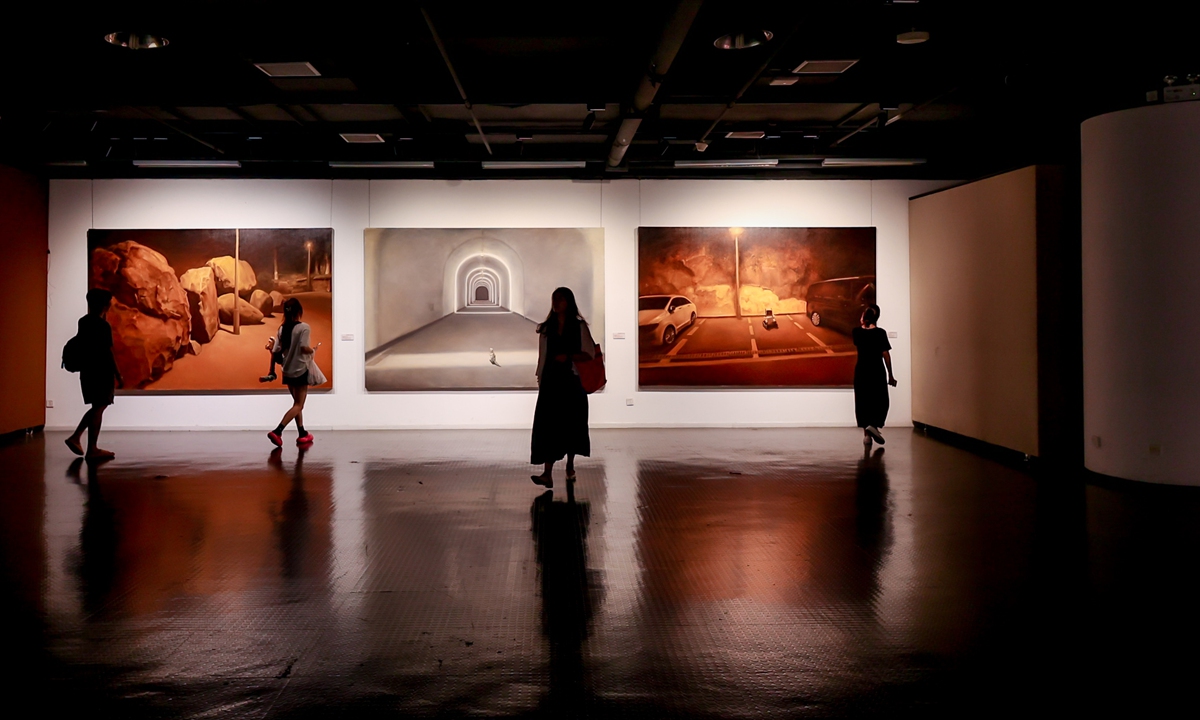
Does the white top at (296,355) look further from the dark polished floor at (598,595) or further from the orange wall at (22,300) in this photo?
the orange wall at (22,300)

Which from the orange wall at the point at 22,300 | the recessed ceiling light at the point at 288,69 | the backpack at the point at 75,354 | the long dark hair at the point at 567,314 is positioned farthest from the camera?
the orange wall at the point at 22,300

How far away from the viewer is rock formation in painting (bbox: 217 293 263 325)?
1288 cm

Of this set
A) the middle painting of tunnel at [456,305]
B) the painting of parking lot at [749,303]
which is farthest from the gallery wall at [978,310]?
the middle painting of tunnel at [456,305]

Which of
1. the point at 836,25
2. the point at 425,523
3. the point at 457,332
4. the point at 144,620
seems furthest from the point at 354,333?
the point at 144,620

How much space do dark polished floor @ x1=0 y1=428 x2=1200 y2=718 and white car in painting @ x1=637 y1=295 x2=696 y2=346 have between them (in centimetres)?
487

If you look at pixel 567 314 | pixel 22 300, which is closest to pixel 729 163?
pixel 567 314

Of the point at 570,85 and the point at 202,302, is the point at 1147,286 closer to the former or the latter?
the point at 570,85

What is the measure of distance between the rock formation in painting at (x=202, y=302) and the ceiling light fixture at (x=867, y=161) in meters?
9.29

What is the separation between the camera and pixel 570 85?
33.4 feet

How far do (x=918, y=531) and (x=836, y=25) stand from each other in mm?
5107

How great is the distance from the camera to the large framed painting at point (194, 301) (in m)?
12.9

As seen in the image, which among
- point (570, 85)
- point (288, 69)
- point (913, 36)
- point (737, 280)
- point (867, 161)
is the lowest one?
point (737, 280)

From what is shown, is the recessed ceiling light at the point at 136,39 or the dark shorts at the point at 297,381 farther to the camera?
the dark shorts at the point at 297,381

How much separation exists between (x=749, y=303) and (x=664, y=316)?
133cm
